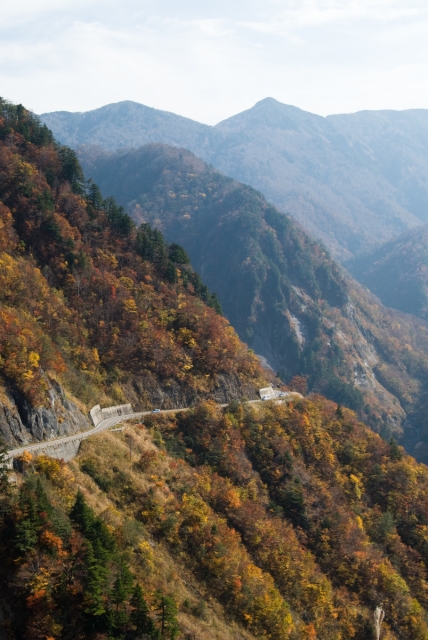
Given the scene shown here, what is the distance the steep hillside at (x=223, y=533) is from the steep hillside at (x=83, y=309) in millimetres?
5733

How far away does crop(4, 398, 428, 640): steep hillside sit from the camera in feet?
104

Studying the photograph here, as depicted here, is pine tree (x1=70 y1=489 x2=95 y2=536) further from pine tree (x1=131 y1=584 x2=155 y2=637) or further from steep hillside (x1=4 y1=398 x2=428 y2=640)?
pine tree (x1=131 y1=584 x2=155 y2=637)

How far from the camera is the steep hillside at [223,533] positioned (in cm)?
3173

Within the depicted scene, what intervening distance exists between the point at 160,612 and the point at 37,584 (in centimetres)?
852

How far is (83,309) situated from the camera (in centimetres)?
6412

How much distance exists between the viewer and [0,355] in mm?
43812

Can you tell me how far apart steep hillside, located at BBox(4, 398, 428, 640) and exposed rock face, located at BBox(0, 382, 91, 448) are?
3.12 metres

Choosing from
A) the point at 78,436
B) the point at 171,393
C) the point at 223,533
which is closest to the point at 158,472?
the point at 223,533

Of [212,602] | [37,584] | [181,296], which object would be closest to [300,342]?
[181,296]

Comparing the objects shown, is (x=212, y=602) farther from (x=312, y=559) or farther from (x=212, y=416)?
(x=212, y=416)

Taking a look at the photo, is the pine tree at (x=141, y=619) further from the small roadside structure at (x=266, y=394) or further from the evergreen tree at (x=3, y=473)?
the small roadside structure at (x=266, y=394)

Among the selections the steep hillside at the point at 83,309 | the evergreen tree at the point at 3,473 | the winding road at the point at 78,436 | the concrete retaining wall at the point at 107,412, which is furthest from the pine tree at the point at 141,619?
the concrete retaining wall at the point at 107,412

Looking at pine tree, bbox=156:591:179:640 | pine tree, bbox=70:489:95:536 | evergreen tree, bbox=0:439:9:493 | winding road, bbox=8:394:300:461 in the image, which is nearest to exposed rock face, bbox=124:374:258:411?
winding road, bbox=8:394:300:461

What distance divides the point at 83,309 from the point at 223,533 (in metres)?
32.1
